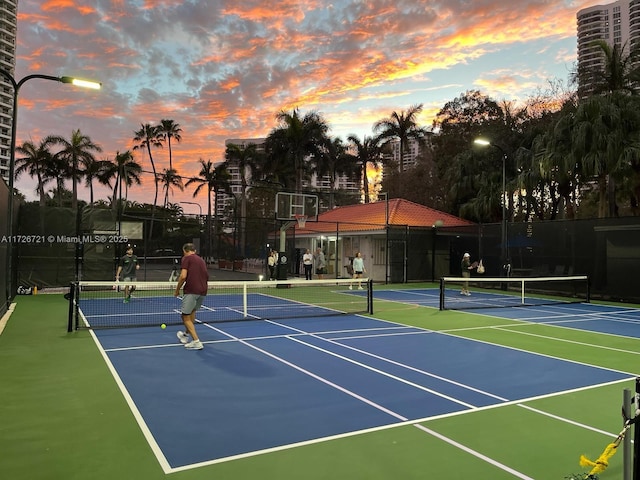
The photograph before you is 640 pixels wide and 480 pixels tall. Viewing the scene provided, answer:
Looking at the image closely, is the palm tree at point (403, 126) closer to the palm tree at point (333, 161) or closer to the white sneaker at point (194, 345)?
Answer: the palm tree at point (333, 161)

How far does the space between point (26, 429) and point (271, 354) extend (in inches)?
166

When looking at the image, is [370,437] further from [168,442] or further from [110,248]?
[110,248]

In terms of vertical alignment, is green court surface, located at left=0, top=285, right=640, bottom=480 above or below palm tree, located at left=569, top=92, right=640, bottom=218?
below

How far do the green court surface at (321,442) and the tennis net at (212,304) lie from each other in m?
3.99

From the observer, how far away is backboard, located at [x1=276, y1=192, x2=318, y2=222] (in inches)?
939

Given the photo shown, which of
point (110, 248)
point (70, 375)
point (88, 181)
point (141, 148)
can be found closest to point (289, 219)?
point (110, 248)

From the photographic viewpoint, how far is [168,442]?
189 inches

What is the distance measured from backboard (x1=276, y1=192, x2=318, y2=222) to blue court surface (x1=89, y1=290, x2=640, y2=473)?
12777mm

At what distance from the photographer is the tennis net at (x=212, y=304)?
39.4ft

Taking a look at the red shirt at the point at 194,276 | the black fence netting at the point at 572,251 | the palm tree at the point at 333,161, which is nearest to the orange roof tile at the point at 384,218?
the black fence netting at the point at 572,251

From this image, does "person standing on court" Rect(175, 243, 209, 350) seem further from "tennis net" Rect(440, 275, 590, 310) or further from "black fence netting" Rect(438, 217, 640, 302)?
"black fence netting" Rect(438, 217, 640, 302)

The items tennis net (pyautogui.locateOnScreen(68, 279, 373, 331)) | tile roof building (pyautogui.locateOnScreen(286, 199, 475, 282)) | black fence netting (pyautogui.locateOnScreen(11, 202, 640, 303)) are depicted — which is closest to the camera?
tennis net (pyautogui.locateOnScreen(68, 279, 373, 331))

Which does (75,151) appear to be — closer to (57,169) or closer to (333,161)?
(57,169)

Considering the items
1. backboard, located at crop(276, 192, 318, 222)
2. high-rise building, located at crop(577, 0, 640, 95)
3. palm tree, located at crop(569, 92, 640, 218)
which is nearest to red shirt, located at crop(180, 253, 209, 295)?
backboard, located at crop(276, 192, 318, 222)
